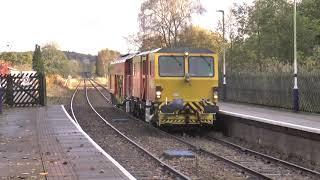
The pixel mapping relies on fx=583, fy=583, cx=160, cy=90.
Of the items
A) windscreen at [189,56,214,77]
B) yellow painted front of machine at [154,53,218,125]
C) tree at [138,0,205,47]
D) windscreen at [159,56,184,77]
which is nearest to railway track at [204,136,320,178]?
yellow painted front of machine at [154,53,218,125]

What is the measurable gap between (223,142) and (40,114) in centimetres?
1068

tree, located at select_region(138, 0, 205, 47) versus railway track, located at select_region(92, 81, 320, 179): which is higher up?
tree, located at select_region(138, 0, 205, 47)

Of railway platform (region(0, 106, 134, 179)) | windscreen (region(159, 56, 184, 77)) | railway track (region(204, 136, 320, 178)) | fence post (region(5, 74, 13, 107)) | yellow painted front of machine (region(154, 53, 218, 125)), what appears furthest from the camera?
fence post (region(5, 74, 13, 107))

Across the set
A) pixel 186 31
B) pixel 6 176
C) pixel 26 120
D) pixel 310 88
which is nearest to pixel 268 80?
pixel 310 88

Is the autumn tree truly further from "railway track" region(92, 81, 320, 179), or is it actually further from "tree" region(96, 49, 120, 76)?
"railway track" region(92, 81, 320, 179)

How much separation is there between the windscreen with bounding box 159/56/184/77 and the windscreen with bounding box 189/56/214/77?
359 millimetres

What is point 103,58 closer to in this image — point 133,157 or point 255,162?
point 133,157

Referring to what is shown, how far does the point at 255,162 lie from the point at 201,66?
734cm

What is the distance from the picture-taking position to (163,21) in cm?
5766

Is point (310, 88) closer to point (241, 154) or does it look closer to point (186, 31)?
point (241, 154)

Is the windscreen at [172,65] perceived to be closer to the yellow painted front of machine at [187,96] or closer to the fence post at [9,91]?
the yellow painted front of machine at [187,96]

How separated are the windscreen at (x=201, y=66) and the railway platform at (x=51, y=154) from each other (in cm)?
464

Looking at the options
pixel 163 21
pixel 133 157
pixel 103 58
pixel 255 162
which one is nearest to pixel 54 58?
pixel 103 58

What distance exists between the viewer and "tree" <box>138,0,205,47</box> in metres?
57.5
